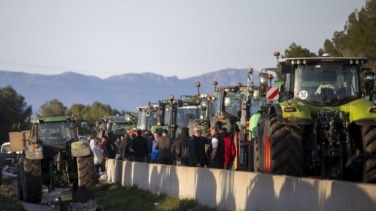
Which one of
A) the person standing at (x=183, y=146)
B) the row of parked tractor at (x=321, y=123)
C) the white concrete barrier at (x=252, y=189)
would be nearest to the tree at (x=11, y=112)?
the person standing at (x=183, y=146)

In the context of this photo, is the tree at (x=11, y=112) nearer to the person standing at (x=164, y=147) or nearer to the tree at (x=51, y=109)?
the tree at (x=51, y=109)

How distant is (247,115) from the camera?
1042 inches

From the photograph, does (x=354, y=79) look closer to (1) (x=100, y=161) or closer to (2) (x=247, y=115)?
(2) (x=247, y=115)

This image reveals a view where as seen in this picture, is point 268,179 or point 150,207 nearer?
point 268,179

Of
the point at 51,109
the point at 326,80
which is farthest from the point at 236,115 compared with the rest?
the point at 51,109

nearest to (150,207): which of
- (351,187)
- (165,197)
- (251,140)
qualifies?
(165,197)

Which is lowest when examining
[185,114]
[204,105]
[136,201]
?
[136,201]

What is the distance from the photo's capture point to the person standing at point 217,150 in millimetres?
21438

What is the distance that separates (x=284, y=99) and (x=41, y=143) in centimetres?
893

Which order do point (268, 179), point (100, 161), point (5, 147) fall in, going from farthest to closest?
point (5, 147)
point (100, 161)
point (268, 179)

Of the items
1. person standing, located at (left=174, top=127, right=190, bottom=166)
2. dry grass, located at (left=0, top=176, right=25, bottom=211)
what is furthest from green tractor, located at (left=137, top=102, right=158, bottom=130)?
person standing, located at (left=174, top=127, right=190, bottom=166)

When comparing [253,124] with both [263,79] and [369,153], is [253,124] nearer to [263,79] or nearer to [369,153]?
[263,79]

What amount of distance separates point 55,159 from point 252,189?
10860 millimetres

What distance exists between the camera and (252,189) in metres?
15.9
